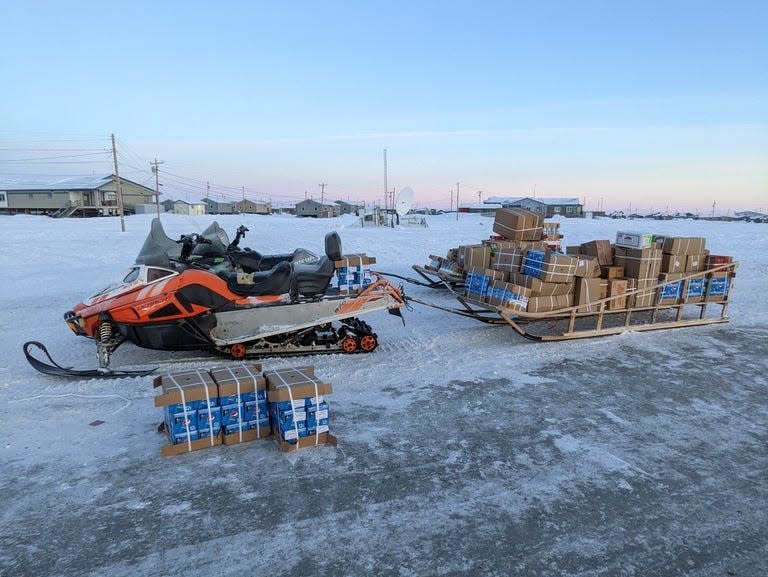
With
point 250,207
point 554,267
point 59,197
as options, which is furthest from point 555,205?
point 554,267

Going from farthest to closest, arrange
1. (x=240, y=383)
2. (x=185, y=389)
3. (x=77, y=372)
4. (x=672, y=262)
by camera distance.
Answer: (x=672, y=262), (x=77, y=372), (x=240, y=383), (x=185, y=389)

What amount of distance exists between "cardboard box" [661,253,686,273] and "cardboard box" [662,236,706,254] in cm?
7

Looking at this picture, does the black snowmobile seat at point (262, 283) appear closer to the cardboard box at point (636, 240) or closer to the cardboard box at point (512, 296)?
the cardboard box at point (512, 296)

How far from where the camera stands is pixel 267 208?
72.5m

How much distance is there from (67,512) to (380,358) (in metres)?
3.80

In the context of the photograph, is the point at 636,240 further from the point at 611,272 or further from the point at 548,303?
the point at 548,303

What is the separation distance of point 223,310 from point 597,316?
5.57 m

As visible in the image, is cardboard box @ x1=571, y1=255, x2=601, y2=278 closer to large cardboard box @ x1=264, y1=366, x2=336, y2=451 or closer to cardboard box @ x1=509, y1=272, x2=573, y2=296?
cardboard box @ x1=509, y1=272, x2=573, y2=296

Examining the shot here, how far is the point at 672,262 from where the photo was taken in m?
7.78

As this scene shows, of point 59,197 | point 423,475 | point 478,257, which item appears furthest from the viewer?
point 59,197

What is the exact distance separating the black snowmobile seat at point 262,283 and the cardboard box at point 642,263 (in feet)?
17.5

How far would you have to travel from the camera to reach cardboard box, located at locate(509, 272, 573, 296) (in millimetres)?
7037

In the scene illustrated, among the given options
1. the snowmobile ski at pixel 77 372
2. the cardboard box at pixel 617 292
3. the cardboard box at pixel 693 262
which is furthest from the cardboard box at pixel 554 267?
the snowmobile ski at pixel 77 372

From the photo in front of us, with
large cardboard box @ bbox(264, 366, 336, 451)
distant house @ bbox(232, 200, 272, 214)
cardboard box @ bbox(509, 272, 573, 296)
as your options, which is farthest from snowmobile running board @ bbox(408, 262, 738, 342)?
distant house @ bbox(232, 200, 272, 214)
